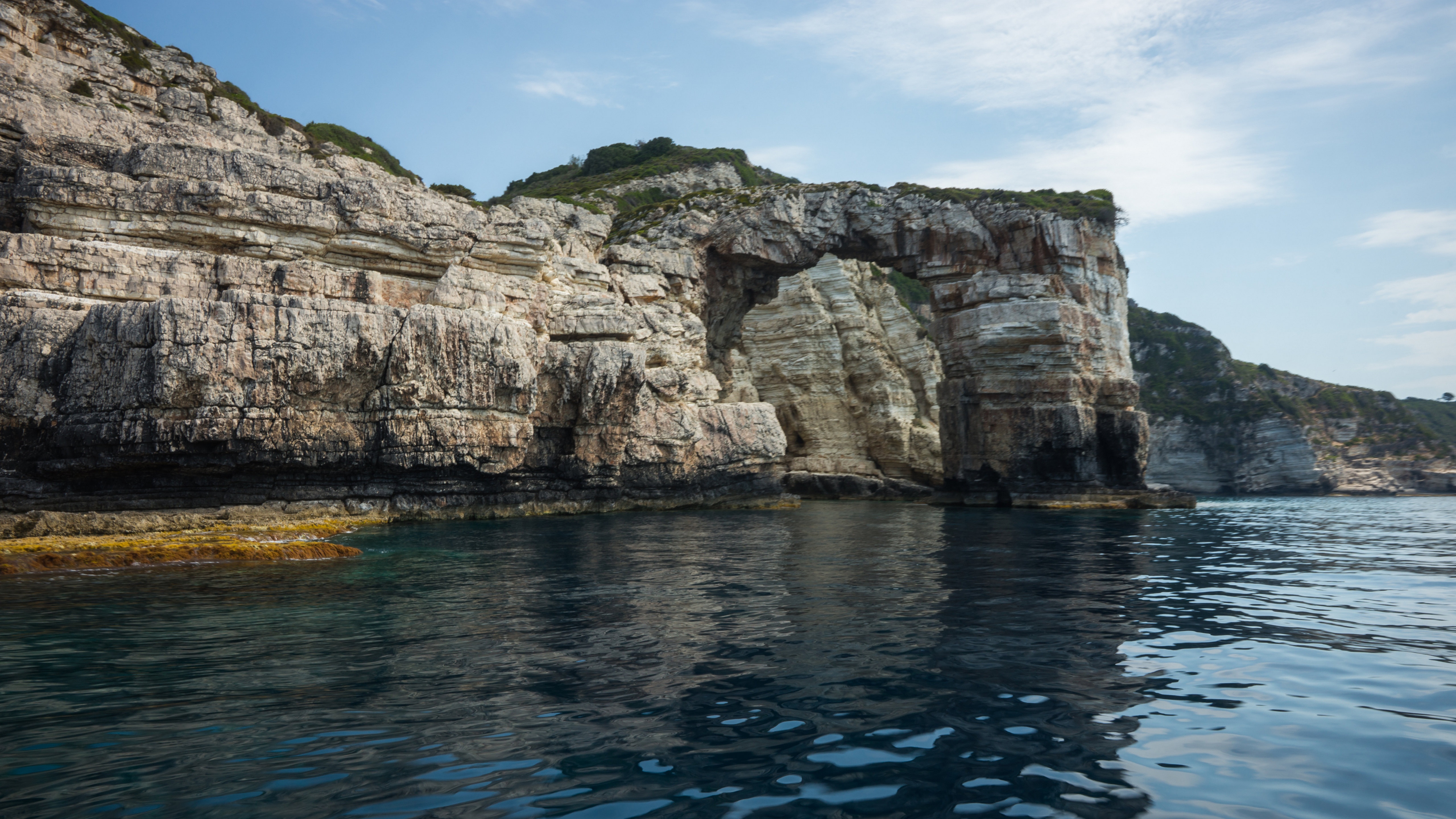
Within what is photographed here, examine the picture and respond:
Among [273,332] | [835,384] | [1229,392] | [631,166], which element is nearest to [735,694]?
[273,332]

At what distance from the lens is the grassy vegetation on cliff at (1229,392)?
283 ft

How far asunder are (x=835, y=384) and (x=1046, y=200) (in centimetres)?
2143

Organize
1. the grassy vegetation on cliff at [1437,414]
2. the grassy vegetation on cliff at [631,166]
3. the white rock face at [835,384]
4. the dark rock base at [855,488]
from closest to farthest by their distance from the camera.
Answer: the dark rock base at [855,488] → the white rock face at [835,384] → the grassy vegetation on cliff at [631,166] → the grassy vegetation on cliff at [1437,414]

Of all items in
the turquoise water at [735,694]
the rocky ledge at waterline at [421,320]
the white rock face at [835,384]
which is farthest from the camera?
the white rock face at [835,384]

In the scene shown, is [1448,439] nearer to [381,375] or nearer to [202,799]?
[381,375]

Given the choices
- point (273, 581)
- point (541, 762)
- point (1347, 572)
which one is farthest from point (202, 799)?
point (1347, 572)

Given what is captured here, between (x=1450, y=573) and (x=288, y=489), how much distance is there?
35371 mm

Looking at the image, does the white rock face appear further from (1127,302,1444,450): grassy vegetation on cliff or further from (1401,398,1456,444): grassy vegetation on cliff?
(1401,398,1456,444): grassy vegetation on cliff

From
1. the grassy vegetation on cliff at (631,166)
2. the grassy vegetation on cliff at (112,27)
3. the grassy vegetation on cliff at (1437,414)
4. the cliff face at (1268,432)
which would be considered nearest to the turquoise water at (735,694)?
the grassy vegetation on cliff at (112,27)

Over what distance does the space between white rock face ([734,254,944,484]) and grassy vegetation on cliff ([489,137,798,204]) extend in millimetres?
18848

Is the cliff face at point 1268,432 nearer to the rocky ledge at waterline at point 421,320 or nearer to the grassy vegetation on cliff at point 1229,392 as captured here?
the grassy vegetation on cliff at point 1229,392

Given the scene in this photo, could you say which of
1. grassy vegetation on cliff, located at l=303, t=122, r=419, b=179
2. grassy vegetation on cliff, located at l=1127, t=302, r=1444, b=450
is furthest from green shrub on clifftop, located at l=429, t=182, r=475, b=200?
grassy vegetation on cliff, located at l=1127, t=302, r=1444, b=450

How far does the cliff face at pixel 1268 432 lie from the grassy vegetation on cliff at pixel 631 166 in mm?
55113

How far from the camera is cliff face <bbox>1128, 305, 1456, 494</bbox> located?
79.2m
